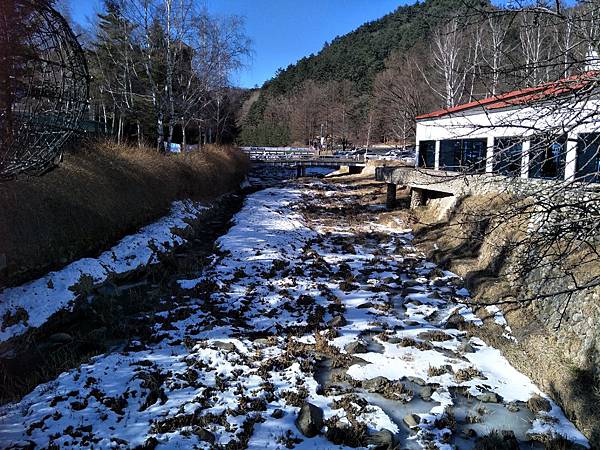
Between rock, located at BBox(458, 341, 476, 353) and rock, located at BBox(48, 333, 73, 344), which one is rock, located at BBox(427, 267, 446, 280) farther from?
rock, located at BBox(48, 333, 73, 344)

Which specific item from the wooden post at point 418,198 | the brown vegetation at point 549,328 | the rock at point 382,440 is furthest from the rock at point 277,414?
the wooden post at point 418,198

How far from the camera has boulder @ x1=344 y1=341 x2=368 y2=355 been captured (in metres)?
7.19

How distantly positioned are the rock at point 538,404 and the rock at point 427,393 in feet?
4.41

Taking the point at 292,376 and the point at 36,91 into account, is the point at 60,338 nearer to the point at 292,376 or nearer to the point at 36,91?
the point at 292,376

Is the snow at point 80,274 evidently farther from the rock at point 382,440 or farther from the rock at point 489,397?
the rock at point 489,397

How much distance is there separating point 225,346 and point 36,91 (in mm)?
5582

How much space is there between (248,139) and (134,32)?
50113mm

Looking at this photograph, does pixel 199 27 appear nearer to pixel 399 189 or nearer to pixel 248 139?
pixel 399 189

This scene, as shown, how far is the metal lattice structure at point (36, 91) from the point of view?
2090 millimetres

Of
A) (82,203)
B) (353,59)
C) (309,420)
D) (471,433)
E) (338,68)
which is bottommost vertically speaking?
(471,433)

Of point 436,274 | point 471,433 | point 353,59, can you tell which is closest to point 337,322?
point 471,433

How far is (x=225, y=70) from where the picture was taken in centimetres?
2266

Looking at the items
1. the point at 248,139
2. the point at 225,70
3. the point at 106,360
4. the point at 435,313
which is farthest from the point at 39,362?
the point at 248,139

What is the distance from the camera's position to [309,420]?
5.11 m
